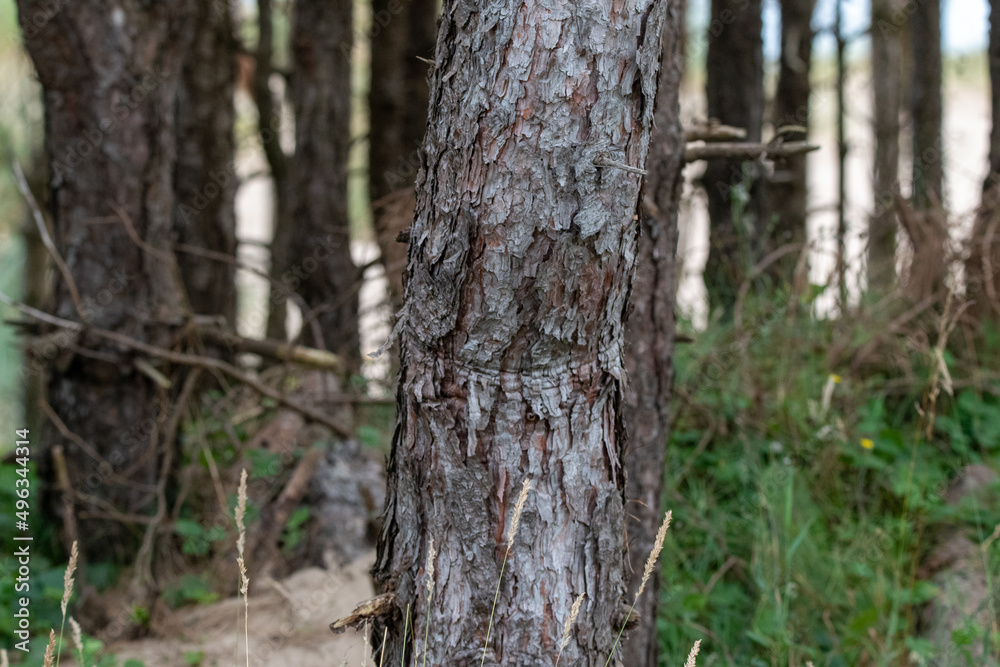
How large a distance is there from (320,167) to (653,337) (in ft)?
11.1

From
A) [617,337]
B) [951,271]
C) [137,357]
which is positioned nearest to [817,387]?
[951,271]

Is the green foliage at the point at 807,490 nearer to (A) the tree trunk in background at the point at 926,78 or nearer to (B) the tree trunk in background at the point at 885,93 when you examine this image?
(B) the tree trunk in background at the point at 885,93

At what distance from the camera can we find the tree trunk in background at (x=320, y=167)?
4.80m

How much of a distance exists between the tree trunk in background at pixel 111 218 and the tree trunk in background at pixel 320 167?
1534mm

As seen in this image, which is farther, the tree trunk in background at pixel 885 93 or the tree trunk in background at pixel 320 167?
the tree trunk in background at pixel 885 93

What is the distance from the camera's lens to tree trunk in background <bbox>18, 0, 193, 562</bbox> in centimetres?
305

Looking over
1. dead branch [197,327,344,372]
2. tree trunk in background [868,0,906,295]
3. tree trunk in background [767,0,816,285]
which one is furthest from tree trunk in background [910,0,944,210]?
dead branch [197,327,344,372]

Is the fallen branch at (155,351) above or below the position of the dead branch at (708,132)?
below

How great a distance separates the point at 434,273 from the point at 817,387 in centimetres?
262

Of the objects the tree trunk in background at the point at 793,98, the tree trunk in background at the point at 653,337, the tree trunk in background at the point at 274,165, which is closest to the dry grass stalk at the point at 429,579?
the tree trunk in background at the point at 653,337

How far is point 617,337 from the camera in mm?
1510

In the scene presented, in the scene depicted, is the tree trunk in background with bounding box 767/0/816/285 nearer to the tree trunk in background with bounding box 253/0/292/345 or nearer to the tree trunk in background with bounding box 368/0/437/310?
the tree trunk in background with bounding box 368/0/437/310

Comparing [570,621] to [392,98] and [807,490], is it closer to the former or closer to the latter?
[807,490]

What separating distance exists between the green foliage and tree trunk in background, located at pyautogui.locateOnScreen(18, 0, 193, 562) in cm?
221
